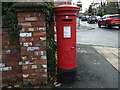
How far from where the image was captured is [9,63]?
3.60 m

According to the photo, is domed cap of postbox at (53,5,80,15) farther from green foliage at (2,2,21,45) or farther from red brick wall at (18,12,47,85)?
green foliage at (2,2,21,45)

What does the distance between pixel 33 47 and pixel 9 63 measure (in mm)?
672

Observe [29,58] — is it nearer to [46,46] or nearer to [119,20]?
[46,46]

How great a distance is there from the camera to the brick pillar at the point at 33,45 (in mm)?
3359

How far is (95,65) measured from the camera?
15.8ft

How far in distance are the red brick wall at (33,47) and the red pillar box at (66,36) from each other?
0.34 metres

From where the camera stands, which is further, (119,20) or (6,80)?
(119,20)

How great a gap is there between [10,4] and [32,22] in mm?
654

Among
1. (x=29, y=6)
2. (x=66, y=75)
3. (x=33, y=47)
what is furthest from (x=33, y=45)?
(x=66, y=75)

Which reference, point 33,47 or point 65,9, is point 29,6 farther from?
point 33,47

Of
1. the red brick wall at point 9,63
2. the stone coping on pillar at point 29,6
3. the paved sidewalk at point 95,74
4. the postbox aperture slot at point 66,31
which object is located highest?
the stone coping on pillar at point 29,6

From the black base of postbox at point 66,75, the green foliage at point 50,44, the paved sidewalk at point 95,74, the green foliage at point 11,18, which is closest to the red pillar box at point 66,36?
the black base of postbox at point 66,75

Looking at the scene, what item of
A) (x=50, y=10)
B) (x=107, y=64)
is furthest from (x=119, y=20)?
(x=50, y=10)

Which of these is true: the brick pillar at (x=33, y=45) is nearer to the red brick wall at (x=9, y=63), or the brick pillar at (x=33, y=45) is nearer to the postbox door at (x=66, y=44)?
the red brick wall at (x=9, y=63)
